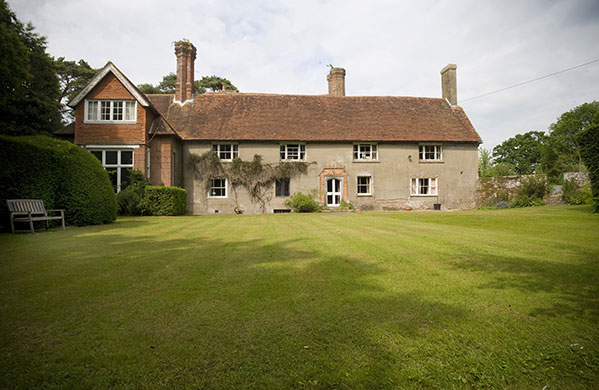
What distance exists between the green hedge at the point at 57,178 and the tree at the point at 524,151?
79.7 metres

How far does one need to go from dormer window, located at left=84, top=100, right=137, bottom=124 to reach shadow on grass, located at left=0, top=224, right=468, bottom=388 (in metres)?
16.8

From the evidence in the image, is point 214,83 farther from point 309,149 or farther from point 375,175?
point 375,175

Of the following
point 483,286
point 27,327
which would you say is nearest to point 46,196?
point 27,327

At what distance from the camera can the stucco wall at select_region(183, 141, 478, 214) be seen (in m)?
21.8

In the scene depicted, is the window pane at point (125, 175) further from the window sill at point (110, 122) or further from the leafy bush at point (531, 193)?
the leafy bush at point (531, 193)

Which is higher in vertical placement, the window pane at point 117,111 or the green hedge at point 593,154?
the window pane at point 117,111

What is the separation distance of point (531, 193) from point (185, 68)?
25435mm

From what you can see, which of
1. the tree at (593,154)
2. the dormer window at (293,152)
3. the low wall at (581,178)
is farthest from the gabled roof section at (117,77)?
the low wall at (581,178)

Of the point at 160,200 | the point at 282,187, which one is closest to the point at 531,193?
the point at 282,187

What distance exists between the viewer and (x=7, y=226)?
9586 mm

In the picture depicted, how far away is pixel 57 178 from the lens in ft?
35.0

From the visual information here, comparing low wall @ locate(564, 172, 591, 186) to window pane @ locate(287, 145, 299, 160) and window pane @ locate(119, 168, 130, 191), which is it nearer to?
window pane @ locate(287, 145, 299, 160)

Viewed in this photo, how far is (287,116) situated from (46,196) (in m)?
16.4

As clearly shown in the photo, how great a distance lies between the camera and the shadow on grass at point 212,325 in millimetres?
2016
